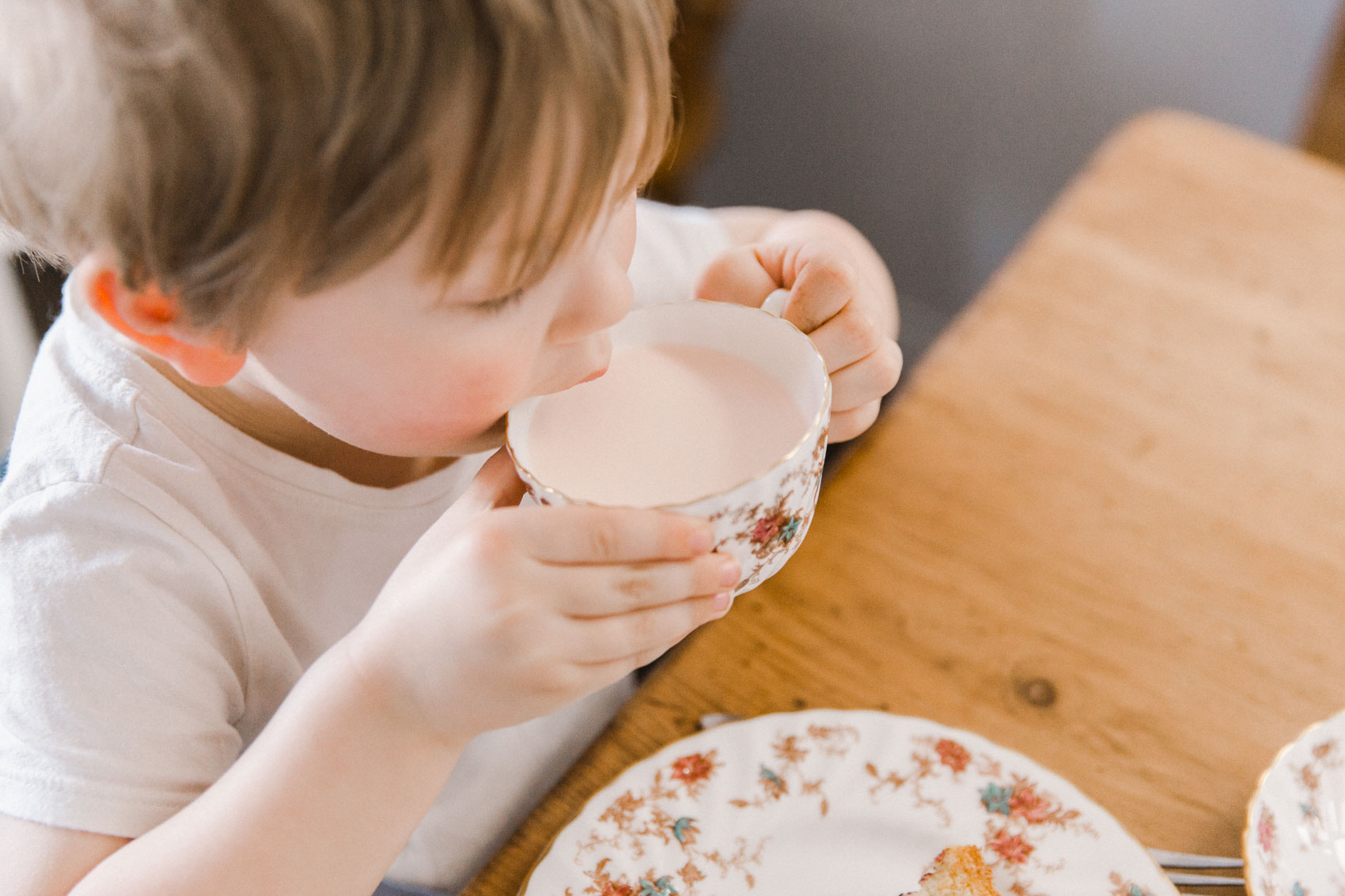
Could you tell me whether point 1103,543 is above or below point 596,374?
below

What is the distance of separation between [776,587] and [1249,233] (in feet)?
1.96

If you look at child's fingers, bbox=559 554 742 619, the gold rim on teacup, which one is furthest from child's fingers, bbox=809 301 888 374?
child's fingers, bbox=559 554 742 619

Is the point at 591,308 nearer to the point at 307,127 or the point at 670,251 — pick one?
the point at 307,127

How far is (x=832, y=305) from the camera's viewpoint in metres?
0.70

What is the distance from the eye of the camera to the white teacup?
51cm

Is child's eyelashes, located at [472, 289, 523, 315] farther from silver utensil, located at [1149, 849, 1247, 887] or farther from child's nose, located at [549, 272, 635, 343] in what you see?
silver utensil, located at [1149, 849, 1247, 887]

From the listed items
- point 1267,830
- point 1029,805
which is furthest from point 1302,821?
point 1029,805

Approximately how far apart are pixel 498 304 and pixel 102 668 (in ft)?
1.02

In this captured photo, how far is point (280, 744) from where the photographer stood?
56cm

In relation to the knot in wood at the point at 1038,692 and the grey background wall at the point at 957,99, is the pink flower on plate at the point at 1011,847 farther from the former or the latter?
the grey background wall at the point at 957,99

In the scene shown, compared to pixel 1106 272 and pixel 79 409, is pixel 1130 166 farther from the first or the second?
pixel 79 409

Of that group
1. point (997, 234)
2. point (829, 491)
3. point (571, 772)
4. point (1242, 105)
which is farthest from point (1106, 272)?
point (997, 234)

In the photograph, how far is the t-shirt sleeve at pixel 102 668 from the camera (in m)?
0.58

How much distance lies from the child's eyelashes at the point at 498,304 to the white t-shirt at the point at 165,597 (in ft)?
0.66
